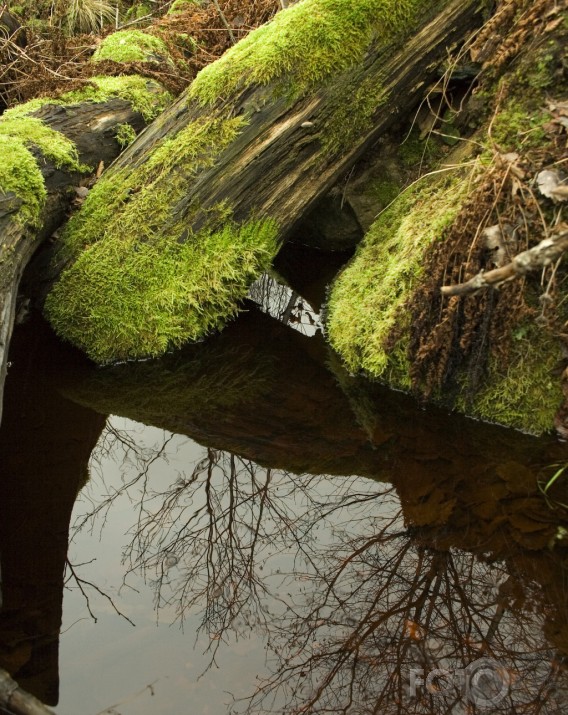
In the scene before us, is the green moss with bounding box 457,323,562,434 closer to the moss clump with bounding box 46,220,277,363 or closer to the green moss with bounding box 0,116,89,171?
the moss clump with bounding box 46,220,277,363

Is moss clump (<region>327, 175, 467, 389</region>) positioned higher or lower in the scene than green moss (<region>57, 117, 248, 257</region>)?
lower

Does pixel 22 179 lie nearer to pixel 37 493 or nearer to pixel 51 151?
pixel 51 151

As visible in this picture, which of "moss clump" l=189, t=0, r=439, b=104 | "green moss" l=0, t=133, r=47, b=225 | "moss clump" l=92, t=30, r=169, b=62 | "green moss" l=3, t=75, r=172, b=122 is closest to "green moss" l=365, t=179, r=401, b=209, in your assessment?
"moss clump" l=189, t=0, r=439, b=104

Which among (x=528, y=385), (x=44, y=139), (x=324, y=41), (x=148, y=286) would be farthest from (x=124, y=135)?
(x=528, y=385)

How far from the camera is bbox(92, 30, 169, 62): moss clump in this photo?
23.6ft

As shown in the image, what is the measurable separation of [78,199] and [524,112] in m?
3.49

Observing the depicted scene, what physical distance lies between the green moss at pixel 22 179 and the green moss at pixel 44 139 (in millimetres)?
158

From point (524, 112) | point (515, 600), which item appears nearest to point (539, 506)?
point (515, 600)

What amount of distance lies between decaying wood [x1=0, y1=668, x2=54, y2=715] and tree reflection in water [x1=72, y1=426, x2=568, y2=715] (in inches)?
28.7

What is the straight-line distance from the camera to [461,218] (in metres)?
4.33

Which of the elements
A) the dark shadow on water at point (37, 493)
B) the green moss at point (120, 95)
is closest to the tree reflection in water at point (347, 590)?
the dark shadow on water at point (37, 493)

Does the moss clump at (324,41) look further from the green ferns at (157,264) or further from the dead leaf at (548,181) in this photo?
the dead leaf at (548,181)

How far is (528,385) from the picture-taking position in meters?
4.32

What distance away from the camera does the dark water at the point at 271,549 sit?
2.87 meters
